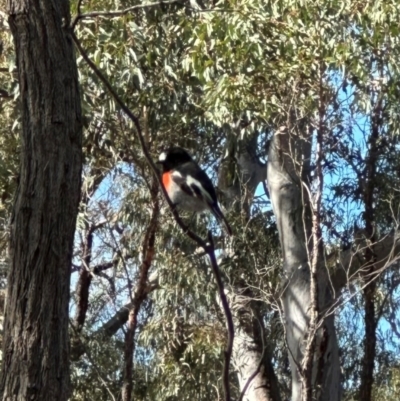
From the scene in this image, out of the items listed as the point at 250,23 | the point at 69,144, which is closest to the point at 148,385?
the point at 250,23

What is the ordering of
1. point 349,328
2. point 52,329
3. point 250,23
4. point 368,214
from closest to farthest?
point 52,329, point 250,23, point 368,214, point 349,328

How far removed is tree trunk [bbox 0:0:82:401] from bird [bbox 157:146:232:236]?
2912 millimetres

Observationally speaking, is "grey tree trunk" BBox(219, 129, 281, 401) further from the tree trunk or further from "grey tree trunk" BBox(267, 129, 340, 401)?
the tree trunk

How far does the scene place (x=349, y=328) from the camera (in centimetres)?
991

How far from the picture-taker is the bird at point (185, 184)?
20.7 feet

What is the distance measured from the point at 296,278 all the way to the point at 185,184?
2701 mm

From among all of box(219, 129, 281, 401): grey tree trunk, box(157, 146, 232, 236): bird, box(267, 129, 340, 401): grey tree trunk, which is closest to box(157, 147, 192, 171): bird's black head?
box(157, 146, 232, 236): bird

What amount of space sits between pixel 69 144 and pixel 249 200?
6.02 metres

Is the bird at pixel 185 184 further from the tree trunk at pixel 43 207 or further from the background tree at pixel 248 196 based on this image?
the tree trunk at pixel 43 207

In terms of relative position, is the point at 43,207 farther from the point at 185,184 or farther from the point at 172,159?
the point at 172,159

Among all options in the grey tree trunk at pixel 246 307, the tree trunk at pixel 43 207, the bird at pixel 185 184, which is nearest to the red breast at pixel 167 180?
the bird at pixel 185 184

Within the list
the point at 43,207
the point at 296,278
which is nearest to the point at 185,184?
the point at 296,278

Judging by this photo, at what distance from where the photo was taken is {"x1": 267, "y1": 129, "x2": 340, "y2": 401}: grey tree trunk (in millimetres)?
8250

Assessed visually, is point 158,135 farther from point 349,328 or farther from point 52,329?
point 52,329
